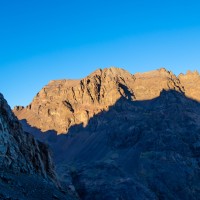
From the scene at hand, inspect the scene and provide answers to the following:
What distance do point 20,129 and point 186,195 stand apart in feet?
492

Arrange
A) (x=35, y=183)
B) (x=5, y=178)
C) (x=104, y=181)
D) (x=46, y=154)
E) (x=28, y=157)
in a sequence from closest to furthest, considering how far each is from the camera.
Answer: (x=5, y=178)
(x=35, y=183)
(x=28, y=157)
(x=46, y=154)
(x=104, y=181)

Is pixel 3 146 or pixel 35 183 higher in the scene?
pixel 3 146

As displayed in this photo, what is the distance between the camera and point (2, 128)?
53875mm

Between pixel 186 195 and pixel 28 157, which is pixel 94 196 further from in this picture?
pixel 28 157

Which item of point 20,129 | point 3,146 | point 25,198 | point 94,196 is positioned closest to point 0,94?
point 20,129

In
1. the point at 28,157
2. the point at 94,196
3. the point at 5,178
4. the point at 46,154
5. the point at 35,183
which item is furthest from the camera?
the point at 94,196

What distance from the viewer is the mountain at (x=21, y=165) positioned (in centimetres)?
4022

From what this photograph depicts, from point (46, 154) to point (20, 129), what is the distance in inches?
329

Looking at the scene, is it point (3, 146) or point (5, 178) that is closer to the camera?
point (5, 178)

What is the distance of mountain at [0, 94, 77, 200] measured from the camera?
40216mm

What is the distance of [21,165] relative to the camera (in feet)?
171

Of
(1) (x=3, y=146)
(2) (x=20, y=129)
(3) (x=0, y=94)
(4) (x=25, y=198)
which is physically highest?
(3) (x=0, y=94)

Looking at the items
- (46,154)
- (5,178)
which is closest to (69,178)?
(46,154)

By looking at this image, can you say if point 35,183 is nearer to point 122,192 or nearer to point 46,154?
point 46,154
